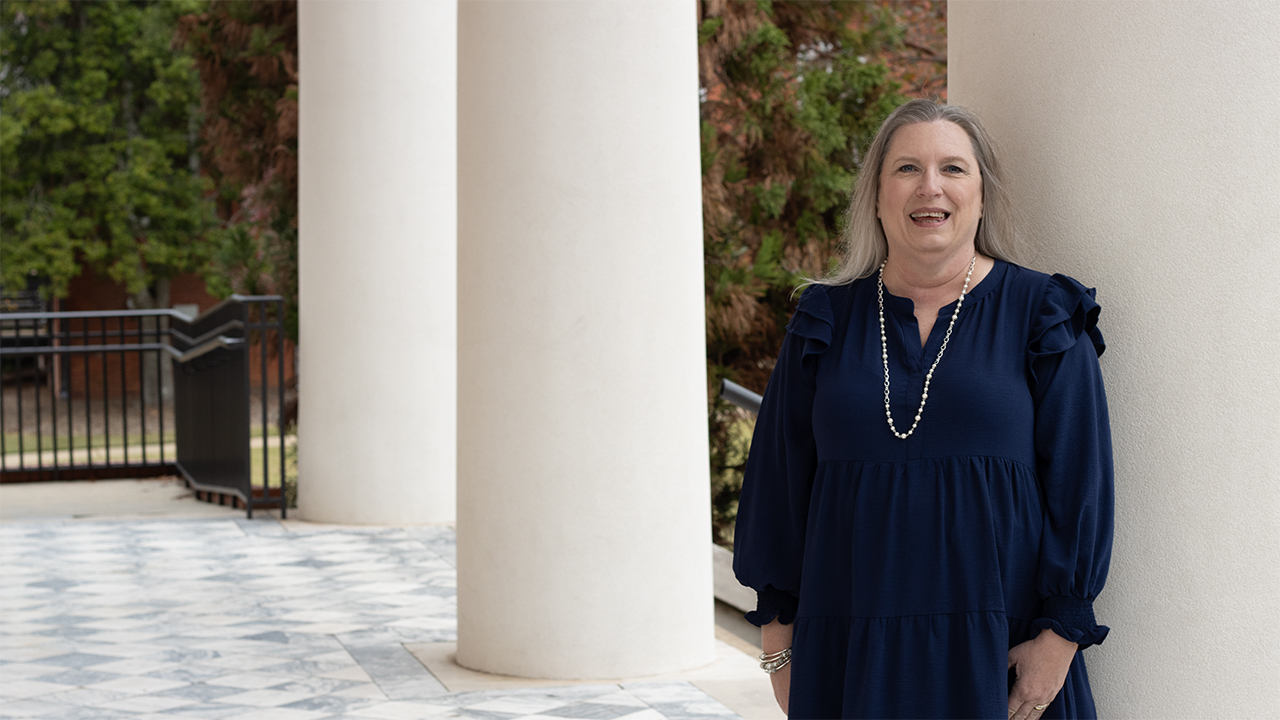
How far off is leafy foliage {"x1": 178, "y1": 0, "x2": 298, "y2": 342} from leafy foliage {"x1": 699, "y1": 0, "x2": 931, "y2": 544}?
11.3 ft

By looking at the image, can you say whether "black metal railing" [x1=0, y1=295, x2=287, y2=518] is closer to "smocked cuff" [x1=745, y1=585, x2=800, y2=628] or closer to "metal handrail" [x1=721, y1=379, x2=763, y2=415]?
"metal handrail" [x1=721, y1=379, x2=763, y2=415]

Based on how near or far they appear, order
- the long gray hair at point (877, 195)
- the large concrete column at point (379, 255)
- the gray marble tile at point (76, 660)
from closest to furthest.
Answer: the long gray hair at point (877, 195)
the gray marble tile at point (76, 660)
the large concrete column at point (379, 255)

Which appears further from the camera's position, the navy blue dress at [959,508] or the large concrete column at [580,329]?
the large concrete column at [580,329]

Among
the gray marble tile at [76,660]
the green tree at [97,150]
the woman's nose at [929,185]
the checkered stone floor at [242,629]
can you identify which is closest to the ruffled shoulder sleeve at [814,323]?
the woman's nose at [929,185]

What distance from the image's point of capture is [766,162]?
30.8 ft

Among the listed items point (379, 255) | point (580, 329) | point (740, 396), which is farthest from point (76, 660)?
point (379, 255)

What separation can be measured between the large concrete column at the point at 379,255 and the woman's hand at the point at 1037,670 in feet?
22.0

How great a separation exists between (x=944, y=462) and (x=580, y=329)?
255 cm

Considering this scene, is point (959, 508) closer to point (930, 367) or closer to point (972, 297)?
point (930, 367)

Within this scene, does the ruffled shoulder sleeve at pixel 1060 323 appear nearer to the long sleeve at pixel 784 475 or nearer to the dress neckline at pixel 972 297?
the dress neckline at pixel 972 297

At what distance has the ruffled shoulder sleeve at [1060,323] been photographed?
206 cm

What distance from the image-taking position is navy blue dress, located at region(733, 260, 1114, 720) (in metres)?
2.05

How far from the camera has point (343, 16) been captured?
830 centimetres

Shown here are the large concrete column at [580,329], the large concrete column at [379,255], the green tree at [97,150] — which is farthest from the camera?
the green tree at [97,150]
